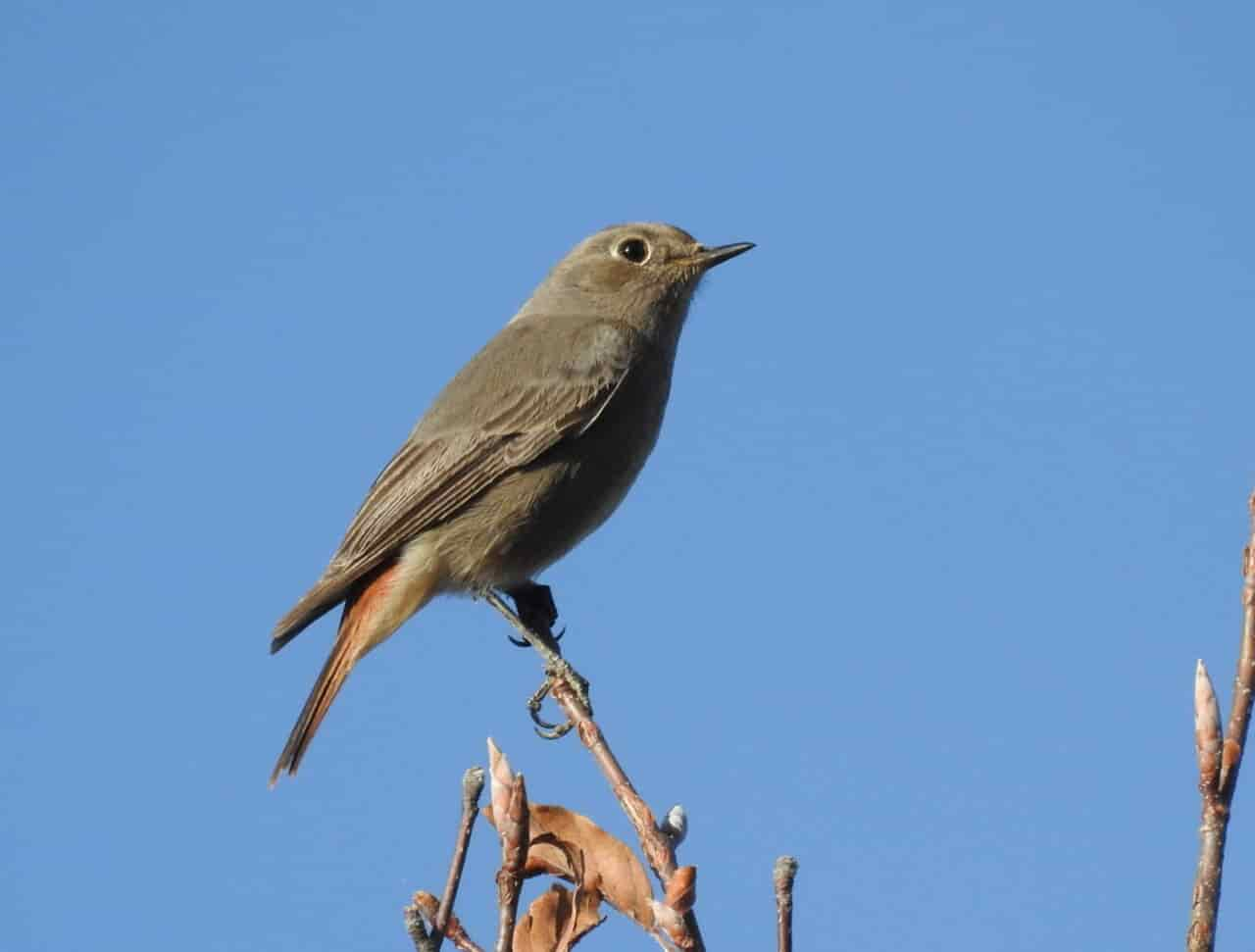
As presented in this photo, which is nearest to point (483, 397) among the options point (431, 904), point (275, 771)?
point (275, 771)

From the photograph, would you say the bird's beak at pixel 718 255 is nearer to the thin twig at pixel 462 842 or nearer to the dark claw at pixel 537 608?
the dark claw at pixel 537 608

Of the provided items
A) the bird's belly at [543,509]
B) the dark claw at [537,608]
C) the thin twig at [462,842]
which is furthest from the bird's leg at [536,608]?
the thin twig at [462,842]

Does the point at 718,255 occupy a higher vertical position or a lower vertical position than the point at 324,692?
higher

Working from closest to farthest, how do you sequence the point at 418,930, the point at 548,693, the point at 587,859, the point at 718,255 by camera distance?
the point at 418,930
the point at 587,859
the point at 548,693
the point at 718,255

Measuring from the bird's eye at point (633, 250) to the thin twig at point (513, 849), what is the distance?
6871mm

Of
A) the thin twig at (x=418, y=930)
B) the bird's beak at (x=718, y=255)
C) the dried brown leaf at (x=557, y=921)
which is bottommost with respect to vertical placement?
the thin twig at (x=418, y=930)

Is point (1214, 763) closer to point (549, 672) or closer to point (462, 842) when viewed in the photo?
point (462, 842)

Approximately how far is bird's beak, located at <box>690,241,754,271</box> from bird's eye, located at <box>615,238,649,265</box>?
311 mm

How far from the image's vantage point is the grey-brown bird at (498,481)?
7949mm

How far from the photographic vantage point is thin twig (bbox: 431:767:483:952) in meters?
2.59

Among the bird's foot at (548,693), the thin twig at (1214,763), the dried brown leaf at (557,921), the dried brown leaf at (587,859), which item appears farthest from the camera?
the bird's foot at (548,693)

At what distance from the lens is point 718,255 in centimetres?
944

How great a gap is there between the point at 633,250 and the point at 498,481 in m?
2.10

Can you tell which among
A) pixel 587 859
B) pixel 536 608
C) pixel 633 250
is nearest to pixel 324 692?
pixel 536 608
